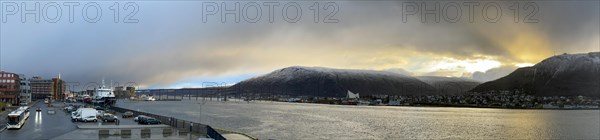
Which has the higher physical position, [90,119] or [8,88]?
[8,88]

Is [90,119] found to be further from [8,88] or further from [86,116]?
[8,88]

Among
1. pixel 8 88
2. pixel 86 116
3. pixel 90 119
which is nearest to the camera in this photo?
pixel 90 119

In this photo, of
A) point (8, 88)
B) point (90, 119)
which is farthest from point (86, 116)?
point (8, 88)

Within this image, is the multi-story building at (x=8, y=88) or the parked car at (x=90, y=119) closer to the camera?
the parked car at (x=90, y=119)

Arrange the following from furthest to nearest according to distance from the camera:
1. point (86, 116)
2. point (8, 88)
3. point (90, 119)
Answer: point (8, 88)
point (86, 116)
point (90, 119)

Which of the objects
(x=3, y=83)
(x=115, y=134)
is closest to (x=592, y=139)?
(x=115, y=134)

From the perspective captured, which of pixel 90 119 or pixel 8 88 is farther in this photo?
pixel 8 88

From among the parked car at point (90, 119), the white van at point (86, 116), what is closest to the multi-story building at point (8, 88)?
the white van at point (86, 116)

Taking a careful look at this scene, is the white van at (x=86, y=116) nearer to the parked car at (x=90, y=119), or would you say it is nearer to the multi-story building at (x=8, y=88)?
the parked car at (x=90, y=119)

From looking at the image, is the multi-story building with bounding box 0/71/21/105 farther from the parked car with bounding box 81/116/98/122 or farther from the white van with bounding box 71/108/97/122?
the parked car with bounding box 81/116/98/122

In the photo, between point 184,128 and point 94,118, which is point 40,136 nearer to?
point 184,128
